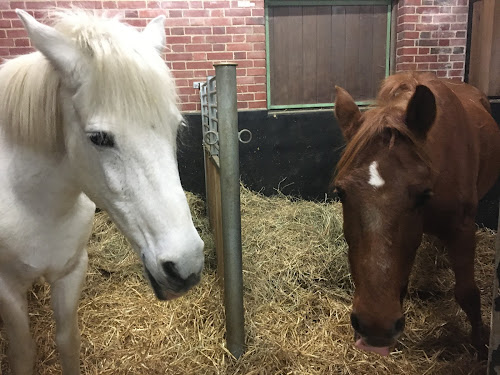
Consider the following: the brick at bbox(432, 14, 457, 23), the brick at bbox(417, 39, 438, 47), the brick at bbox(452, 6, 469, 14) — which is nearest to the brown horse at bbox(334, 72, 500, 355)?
the brick at bbox(417, 39, 438, 47)

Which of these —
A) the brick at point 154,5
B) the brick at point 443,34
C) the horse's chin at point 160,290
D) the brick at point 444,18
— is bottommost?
the horse's chin at point 160,290

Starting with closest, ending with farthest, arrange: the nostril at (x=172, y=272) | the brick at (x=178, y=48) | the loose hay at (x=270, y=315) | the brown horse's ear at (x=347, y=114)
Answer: the nostril at (x=172, y=272)
the brown horse's ear at (x=347, y=114)
the loose hay at (x=270, y=315)
the brick at (x=178, y=48)

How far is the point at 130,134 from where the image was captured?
3.13 feet

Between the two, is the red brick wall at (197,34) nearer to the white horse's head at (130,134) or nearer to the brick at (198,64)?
the brick at (198,64)

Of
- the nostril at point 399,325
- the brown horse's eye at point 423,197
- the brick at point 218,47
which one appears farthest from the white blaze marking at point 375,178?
the brick at point 218,47

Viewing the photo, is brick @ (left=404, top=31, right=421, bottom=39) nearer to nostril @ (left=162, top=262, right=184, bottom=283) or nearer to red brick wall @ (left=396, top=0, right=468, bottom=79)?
red brick wall @ (left=396, top=0, right=468, bottom=79)

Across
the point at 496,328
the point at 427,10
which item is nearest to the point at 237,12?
the point at 427,10

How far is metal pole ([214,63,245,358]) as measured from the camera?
5.06 feet

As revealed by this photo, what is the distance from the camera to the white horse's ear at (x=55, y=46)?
3.11ft

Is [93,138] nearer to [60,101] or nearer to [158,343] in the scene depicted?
[60,101]

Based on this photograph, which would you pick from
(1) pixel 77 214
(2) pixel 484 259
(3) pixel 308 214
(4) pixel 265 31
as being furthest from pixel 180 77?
(2) pixel 484 259

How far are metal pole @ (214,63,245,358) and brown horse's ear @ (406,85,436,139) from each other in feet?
2.21

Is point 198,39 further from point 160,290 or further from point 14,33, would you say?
point 160,290

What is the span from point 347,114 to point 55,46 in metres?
1.08
